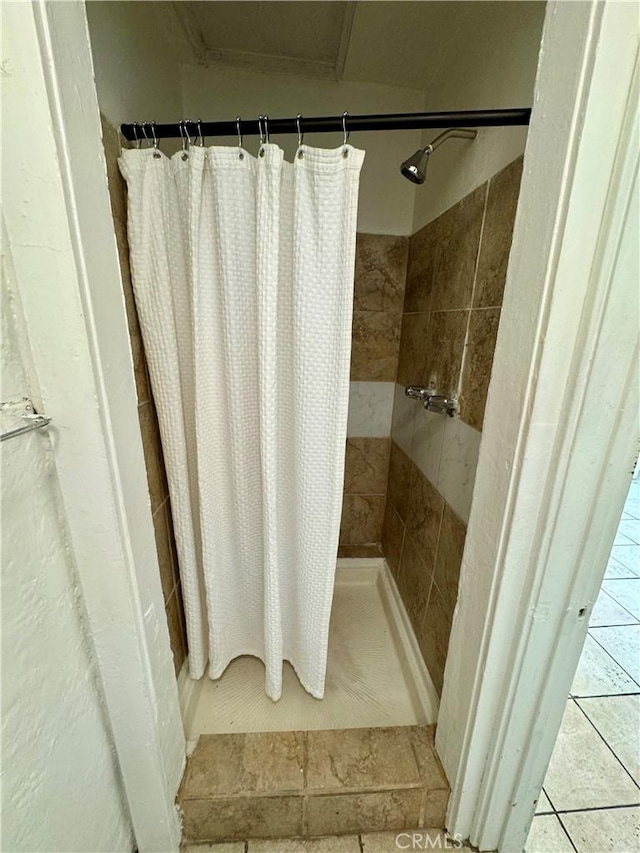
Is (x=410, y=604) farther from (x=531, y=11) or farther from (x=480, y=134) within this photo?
(x=531, y=11)

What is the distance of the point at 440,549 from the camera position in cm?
108

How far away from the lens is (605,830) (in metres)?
0.95

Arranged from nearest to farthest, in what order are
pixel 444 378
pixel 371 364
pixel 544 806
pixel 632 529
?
1. pixel 544 806
2. pixel 444 378
3. pixel 371 364
4. pixel 632 529

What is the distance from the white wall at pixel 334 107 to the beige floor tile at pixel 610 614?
6.65 ft

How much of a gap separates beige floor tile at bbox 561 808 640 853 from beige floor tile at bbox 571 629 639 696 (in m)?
0.33

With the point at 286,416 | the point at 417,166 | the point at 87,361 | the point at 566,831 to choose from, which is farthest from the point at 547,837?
the point at 417,166

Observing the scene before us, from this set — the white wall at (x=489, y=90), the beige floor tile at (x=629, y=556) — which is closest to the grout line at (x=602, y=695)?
the beige floor tile at (x=629, y=556)

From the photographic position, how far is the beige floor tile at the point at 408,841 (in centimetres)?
89

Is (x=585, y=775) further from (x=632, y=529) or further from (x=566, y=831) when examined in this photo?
(x=632, y=529)

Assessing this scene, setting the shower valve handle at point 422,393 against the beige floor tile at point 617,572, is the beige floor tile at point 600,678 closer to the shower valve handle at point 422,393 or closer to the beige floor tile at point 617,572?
the beige floor tile at point 617,572

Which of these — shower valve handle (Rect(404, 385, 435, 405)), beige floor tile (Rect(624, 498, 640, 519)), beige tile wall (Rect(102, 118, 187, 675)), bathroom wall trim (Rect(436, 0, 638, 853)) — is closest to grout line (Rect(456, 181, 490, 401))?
shower valve handle (Rect(404, 385, 435, 405))

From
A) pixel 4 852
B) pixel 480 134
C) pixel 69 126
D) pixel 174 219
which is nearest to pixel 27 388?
pixel 69 126

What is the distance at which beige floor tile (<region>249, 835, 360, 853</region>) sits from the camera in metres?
0.89

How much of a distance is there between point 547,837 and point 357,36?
2491 mm
